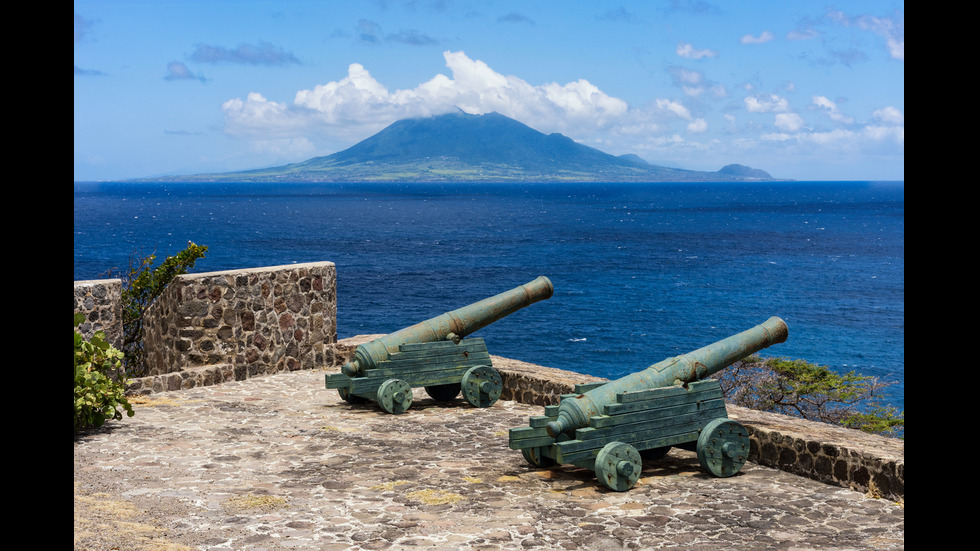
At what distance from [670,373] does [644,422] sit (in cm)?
50

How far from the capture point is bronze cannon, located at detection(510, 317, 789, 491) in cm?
714

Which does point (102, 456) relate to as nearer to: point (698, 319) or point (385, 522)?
point (385, 522)

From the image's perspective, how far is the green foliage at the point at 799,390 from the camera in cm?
2303

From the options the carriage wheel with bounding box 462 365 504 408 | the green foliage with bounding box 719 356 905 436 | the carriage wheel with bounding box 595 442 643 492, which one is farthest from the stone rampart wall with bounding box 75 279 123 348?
the green foliage with bounding box 719 356 905 436

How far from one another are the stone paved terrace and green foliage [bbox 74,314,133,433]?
0.21m

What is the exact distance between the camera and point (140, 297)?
41.7 ft

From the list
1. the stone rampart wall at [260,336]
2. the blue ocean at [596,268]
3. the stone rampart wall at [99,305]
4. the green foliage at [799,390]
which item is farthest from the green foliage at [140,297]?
the green foliage at [799,390]

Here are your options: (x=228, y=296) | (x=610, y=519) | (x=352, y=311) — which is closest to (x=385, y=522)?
(x=610, y=519)

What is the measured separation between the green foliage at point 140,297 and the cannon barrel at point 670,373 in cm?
702

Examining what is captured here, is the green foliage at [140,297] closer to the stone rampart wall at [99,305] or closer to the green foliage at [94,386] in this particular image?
the stone rampart wall at [99,305]

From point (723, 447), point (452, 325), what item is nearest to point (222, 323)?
point (452, 325)

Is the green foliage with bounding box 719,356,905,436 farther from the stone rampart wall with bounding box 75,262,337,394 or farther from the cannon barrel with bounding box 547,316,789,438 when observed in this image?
the cannon barrel with bounding box 547,316,789,438

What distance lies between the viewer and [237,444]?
8.77 metres

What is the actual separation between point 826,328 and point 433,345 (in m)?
38.5
